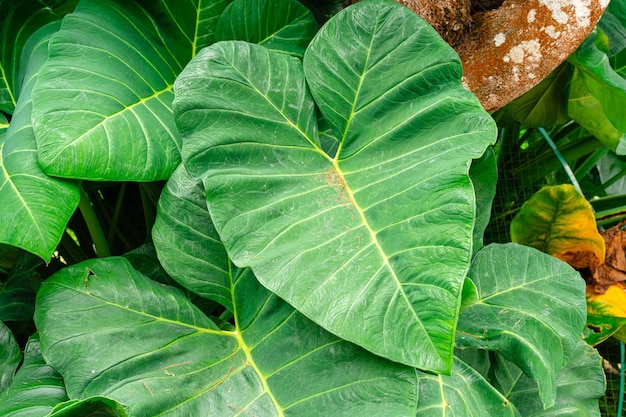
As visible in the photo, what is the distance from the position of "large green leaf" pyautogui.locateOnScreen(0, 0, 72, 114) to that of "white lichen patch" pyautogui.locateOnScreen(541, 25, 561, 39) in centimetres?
98

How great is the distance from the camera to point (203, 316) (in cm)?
101

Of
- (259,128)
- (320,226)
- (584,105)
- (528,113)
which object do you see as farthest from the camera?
(528,113)

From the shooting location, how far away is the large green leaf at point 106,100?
905 mm

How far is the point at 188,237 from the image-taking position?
1.01m

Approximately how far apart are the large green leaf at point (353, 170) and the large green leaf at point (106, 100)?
3.7 inches

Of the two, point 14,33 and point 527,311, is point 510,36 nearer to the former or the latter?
point 527,311

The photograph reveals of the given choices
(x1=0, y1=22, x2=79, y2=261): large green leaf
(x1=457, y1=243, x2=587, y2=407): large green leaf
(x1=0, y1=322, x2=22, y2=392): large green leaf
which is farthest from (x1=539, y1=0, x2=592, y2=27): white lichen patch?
(x1=0, y1=322, x2=22, y2=392): large green leaf

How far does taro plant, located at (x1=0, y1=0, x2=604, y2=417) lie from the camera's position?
2.69ft

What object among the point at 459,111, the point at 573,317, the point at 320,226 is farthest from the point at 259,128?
the point at 573,317

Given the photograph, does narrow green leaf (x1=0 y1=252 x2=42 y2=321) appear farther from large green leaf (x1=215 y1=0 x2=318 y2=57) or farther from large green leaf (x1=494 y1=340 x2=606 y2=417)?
large green leaf (x1=494 y1=340 x2=606 y2=417)

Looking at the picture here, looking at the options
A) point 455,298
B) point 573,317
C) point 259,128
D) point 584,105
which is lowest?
point 573,317

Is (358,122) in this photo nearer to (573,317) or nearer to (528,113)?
(573,317)

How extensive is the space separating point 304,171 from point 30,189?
1.32ft

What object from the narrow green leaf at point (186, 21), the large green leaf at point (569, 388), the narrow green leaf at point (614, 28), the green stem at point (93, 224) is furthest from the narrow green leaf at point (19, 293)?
the narrow green leaf at point (614, 28)
